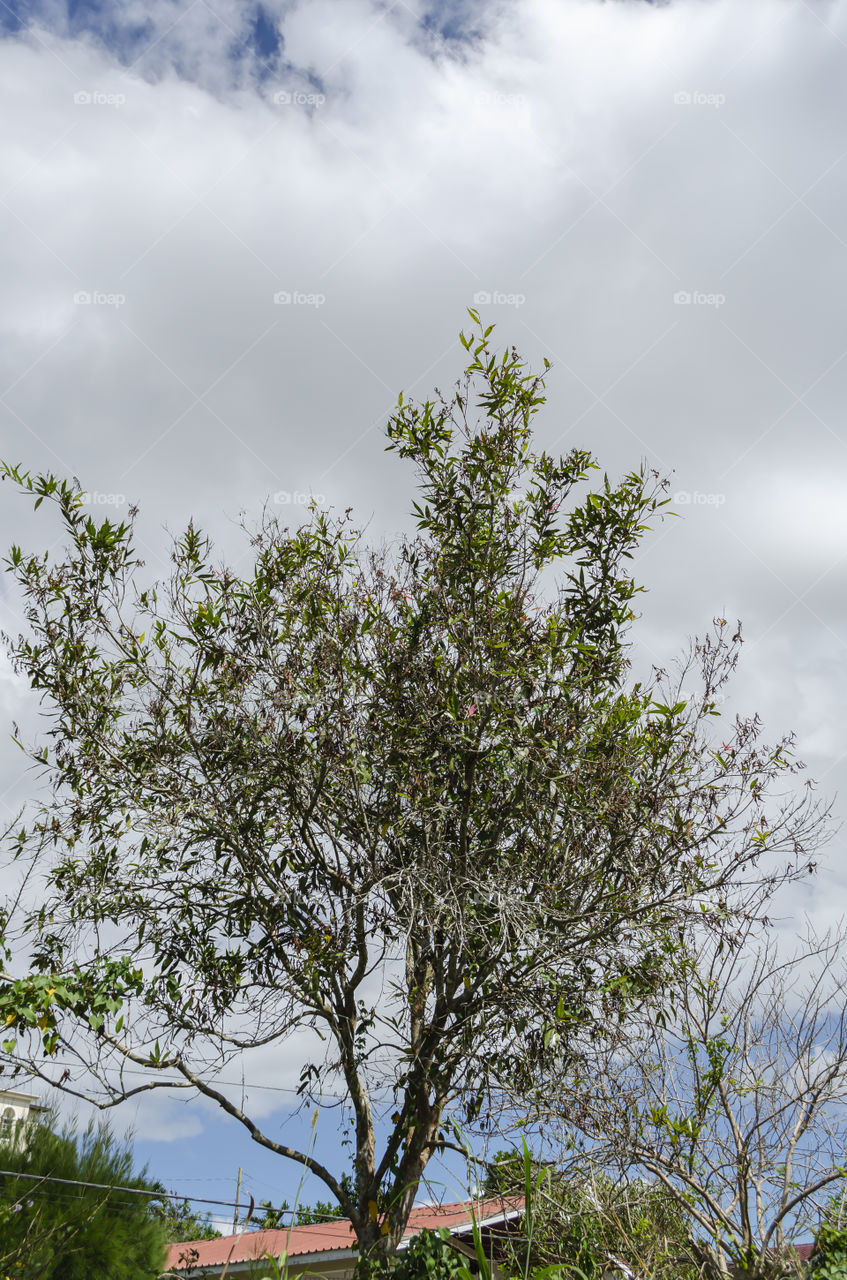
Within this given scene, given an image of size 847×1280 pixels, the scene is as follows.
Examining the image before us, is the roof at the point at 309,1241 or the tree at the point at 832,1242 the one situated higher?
the tree at the point at 832,1242

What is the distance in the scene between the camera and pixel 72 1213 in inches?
270

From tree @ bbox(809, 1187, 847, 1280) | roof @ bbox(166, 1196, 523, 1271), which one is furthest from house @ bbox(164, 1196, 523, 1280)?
tree @ bbox(809, 1187, 847, 1280)

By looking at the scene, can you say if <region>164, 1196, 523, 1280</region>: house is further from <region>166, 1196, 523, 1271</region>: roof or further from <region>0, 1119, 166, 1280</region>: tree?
<region>0, 1119, 166, 1280</region>: tree

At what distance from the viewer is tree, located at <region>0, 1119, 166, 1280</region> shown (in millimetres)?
6465

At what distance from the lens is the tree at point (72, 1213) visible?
646 cm

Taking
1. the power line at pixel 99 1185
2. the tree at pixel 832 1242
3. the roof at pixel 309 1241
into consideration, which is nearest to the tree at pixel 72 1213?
the power line at pixel 99 1185

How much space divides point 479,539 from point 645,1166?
212 inches

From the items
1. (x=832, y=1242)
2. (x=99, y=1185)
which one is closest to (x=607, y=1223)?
(x=832, y=1242)

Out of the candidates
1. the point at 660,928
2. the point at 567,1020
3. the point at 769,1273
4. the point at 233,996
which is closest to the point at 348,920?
the point at 233,996

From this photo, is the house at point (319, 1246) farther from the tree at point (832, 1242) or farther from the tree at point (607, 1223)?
the tree at point (832, 1242)

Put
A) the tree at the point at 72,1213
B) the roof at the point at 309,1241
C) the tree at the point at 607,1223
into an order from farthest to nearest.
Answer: the roof at the point at 309,1241 → the tree at the point at 607,1223 → the tree at the point at 72,1213

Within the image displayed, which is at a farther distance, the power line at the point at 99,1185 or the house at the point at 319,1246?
the house at the point at 319,1246

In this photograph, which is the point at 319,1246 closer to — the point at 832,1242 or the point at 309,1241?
the point at 309,1241

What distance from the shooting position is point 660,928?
7094 millimetres
